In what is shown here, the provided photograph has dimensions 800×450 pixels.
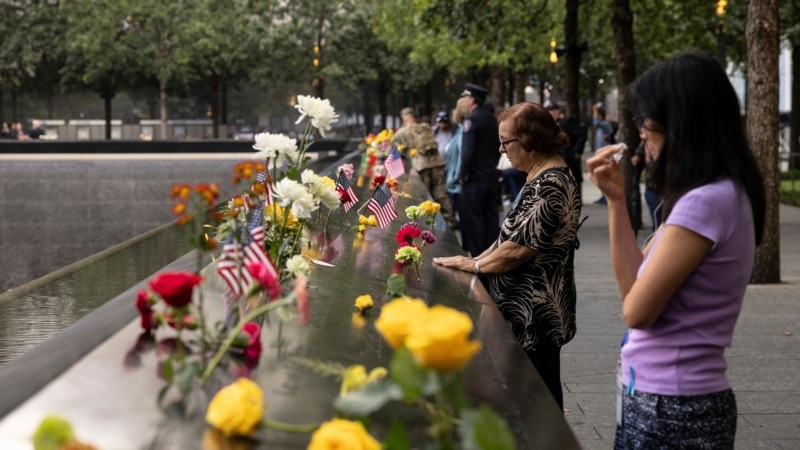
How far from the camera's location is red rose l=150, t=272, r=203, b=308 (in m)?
3.22

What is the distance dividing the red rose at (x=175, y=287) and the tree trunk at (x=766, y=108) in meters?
10.9

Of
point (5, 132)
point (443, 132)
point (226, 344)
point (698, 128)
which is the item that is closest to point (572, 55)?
point (443, 132)

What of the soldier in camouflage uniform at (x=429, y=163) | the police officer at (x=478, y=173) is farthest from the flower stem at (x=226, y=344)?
the soldier in camouflage uniform at (x=429, y=163)

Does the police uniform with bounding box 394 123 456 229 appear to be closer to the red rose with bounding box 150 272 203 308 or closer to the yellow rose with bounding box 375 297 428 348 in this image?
the red rose with bounding box 150 272 203 308

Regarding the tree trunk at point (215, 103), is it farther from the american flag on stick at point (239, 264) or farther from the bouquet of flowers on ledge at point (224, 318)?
the american flag on stick at point (239, 264)

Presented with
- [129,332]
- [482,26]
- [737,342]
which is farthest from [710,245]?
[482,26]

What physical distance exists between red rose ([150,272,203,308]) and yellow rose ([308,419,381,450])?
73 centimetres

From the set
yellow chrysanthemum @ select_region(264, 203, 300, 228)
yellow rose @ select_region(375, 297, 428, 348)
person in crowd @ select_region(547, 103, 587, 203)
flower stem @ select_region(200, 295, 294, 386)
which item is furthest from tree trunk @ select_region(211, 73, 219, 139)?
yellow rose @ select_region(375, 297, 428, 348)

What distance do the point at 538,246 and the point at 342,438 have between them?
317 centimetres

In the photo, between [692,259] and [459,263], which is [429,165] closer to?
[459,263]

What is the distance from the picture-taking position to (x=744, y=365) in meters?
9.14

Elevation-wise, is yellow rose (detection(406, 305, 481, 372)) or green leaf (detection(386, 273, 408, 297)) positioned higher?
yellow rose (detection(406, 305, 481, 372))

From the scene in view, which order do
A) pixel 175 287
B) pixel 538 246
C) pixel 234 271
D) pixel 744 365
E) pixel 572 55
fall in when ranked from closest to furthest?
pixel 175 287 < pixel 234 271 < pixel 538 246 < pixel 744 365 < pixel 572 55

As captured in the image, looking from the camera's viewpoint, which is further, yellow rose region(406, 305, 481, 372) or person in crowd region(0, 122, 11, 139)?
person in crowd region(0, 122, 11, 139)
